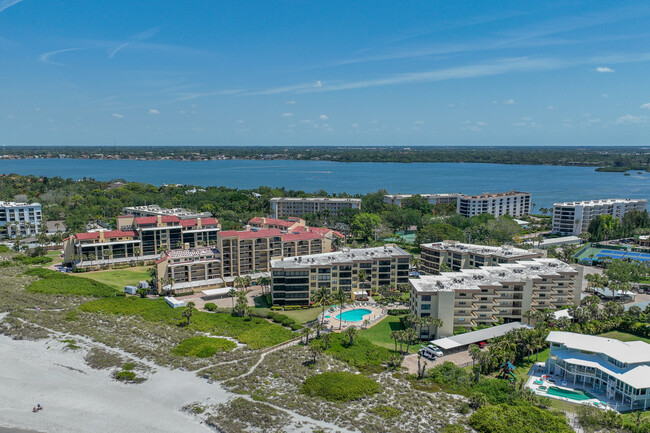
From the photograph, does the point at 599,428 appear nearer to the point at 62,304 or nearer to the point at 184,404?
the point at 184,404

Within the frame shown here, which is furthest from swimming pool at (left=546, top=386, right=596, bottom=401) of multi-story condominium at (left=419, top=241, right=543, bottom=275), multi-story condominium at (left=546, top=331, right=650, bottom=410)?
multi-story condominium at (left=419, top=241, right=543, bottom=275)

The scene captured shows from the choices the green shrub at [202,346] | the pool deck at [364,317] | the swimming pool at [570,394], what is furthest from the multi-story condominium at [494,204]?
the green shrub at [202,346]

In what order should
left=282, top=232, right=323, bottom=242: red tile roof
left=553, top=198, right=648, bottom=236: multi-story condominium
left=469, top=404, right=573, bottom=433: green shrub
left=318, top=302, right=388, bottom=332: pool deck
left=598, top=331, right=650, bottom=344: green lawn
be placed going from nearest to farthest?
left=469, top=404, right=573, bottom=433: green shrub < left=598, top=331, right=650, bottom=344: green lawn < left=318, top=302, right=388, bottom=332: pool deck < left=282, top=232, right=323, bottom=242: red tile roof < left=553, top=198, right=648, bottom=236: multi-story condominium

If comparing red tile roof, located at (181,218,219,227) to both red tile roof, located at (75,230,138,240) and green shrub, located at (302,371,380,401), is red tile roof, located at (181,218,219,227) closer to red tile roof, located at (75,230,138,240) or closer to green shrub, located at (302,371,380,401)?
red tile roof, located at (75,230,138,240)

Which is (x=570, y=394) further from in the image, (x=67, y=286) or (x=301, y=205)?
(x=301, y=205)

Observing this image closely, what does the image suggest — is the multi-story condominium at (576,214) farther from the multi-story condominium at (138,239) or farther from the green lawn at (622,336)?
the multi-story condominium at (138,239)

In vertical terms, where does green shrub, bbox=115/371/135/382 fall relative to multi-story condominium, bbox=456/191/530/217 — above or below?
below

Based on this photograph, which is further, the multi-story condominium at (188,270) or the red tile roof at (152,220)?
the red tile roof at (152,220)
